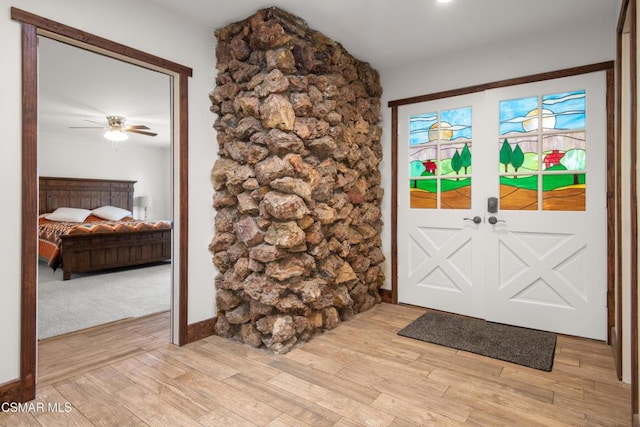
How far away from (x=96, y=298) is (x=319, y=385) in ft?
10.2

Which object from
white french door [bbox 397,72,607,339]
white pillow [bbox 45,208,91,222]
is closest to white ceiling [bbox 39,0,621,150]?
white french door [bbox 397,72,607,339]

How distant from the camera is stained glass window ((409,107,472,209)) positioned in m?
3.36

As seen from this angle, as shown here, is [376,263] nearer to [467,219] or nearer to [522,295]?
[467,219]

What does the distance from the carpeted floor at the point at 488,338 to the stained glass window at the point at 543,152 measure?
103cm

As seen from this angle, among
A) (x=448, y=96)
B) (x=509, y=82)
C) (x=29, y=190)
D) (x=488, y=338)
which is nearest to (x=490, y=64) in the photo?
(x=509, y=82)

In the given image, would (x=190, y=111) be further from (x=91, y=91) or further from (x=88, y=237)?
(x=88, y=237)

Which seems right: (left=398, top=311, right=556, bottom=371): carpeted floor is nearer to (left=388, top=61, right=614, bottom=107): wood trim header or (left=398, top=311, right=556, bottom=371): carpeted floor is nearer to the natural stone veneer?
the natural stone veneer

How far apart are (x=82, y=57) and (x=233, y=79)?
1.81m

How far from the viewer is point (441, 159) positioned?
3.48 metres

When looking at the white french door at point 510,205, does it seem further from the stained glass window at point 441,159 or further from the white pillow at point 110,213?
the white pillow at point 110,213

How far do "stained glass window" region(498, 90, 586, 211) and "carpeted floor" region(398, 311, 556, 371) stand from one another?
1031 mm

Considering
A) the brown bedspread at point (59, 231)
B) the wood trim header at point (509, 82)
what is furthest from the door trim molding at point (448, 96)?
the brown bedspread at point (59, 231)

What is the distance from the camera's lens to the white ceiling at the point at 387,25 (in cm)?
255

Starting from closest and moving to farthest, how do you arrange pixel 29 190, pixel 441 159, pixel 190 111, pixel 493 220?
pixel 29 190 → pixel 190 111 → pixel 493 220 → pixel 441 159
